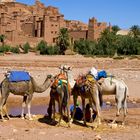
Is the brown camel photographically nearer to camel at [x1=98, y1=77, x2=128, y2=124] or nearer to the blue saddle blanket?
the blue saddle blanket

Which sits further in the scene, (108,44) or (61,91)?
(108,44)

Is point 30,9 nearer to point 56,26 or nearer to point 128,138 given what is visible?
point 56,26

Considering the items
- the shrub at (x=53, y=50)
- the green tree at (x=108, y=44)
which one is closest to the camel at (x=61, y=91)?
the shrub at (x=53, y=50)

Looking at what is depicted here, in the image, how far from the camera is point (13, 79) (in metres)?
13.3

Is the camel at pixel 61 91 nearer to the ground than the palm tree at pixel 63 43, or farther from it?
nearer to the ground

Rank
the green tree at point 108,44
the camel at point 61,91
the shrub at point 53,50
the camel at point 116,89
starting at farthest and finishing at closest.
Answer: the green tree at point 108,44 → the shrub at point 53,50 → the camel at point 116,89 → the camel at point 61,91

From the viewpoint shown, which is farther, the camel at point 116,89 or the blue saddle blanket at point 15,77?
the camel at point 116,89

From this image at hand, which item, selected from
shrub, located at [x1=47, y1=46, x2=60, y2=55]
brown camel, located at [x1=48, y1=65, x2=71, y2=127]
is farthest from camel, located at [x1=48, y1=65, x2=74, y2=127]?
shrub, located at [x1=47, y1=46, x2=60, y2=55]

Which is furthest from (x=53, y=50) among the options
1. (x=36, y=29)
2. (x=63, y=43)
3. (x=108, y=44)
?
(x=36, y=29)

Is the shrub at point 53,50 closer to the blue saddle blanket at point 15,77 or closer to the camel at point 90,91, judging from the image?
the blue saddle blanket at point 15,77

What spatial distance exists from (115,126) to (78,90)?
5.07 feet

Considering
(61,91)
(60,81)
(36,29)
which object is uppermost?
(36,29)

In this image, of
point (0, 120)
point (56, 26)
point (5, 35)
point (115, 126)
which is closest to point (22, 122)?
point (0, 120)

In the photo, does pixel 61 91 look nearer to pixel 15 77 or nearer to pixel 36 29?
pixel 15 77
